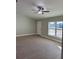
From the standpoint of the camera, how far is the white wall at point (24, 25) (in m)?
10.0

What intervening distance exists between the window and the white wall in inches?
140

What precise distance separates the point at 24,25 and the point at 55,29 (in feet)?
14.9

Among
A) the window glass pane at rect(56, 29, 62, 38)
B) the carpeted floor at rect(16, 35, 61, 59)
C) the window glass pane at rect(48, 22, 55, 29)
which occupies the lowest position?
the carpeted floor at rect(16, 35, 61, 59)

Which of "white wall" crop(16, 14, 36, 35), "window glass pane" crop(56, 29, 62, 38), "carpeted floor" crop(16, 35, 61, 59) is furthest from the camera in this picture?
"white wall" crop(16, 14, 36, 35)

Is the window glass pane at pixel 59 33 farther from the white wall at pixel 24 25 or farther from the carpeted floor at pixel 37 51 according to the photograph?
the white wall at pixel 24 25

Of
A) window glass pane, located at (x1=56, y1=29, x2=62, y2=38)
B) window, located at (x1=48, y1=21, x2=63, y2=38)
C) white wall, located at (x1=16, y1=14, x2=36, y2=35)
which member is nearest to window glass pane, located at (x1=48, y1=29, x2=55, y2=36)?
window, located at (x1=48, y1=21, x2=63, y2=38)

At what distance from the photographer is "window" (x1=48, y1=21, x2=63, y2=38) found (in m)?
7.05

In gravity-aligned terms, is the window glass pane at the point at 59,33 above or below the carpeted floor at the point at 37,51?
above

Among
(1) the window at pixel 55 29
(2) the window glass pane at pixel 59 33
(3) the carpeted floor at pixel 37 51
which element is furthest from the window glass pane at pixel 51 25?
(3) the carpeted floor at pixel 37 51

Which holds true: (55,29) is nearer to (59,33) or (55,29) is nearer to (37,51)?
(59,33)

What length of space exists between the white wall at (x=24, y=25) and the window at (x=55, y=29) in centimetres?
357

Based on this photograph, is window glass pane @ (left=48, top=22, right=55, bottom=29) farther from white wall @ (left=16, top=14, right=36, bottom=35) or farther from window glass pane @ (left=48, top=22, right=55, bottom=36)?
white wall @ (left=16, top=14, right=36, bottom=35)
